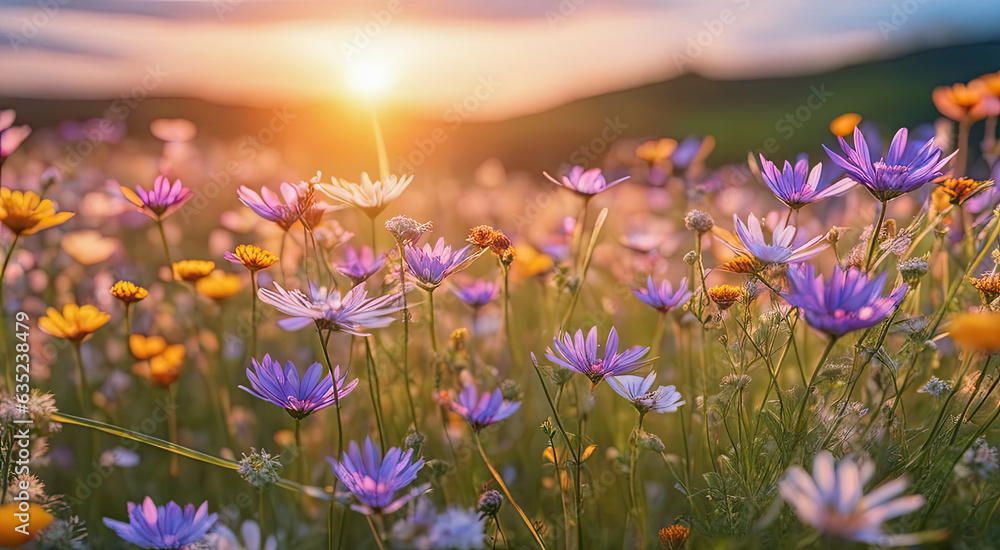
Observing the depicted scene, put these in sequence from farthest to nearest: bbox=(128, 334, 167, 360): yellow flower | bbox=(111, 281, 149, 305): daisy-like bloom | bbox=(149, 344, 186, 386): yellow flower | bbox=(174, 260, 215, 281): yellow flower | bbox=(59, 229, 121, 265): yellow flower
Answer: bbox=(59, 229, 121, 265): yellow flower → bbox=(128, 334, 167, 360): yellow flower → bbox=(149, 344, 186, 386): yellow flower → bbox=(174, 260, 215, 281): yellow flower → bbox=(111, 281, 149, 305): daisy-like bloom

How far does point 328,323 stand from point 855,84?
629 cm

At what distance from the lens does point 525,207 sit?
127 inches

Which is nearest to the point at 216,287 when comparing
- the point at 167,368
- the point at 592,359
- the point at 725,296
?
the point at 167,368

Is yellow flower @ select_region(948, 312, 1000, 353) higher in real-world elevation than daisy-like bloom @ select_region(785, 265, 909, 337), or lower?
lower

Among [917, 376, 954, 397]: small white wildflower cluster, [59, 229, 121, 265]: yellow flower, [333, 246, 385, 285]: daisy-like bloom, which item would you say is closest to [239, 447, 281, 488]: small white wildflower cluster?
[333, 246, 385, 285]: daisy-like bloom

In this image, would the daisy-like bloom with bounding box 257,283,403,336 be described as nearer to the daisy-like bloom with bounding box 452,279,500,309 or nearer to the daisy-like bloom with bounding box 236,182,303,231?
the daisy-like bloom with bounding box 236,182,303,231

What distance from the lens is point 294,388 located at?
98 centimetres

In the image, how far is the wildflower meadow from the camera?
961mm

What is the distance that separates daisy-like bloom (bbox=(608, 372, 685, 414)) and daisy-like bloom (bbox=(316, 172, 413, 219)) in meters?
0.48

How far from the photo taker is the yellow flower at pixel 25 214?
3.64 ft

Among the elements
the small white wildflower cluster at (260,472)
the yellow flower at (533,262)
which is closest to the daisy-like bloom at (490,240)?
the small white wildflower cluster at (260,472)

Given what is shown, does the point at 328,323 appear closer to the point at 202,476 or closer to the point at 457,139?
the point at 202,476

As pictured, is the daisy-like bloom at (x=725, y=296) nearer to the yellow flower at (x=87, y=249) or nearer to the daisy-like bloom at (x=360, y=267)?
the daisy-like bloom at (x=360, y=267)

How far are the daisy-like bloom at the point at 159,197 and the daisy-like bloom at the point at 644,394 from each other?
0.88 meters
